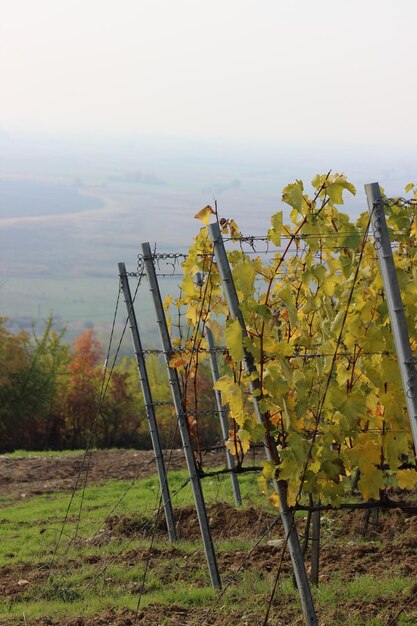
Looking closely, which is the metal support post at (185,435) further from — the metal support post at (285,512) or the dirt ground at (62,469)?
the dirt ground at (62,469)

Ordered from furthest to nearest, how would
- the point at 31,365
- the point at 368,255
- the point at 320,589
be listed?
the point at 31,365 < the point at 320,589 < the point at 368,255

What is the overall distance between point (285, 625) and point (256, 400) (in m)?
1.78

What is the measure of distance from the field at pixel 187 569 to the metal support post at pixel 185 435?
0.27m

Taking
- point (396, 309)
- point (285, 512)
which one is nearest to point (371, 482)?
point (285, 512)

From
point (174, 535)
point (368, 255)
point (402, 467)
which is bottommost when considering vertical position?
point (174, 535)

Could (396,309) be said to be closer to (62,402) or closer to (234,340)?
(234,340)

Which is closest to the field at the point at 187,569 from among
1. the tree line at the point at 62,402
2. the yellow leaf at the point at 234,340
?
the yellow leaf at the point at 234,340

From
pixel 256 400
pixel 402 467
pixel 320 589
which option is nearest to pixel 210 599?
pixel 320 589

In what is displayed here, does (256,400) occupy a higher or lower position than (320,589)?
higher

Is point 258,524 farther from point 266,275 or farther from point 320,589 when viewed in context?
point 266,275

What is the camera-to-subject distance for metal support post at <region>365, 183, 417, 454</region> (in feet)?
15.4

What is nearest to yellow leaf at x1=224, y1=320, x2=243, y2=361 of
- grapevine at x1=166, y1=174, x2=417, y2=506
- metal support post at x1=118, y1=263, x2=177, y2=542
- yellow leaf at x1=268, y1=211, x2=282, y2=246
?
grapevine at x1=166, y1=174, x2=417, y2=506

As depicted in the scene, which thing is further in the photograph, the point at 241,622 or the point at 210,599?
the point at 210,599

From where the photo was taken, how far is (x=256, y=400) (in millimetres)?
5750
